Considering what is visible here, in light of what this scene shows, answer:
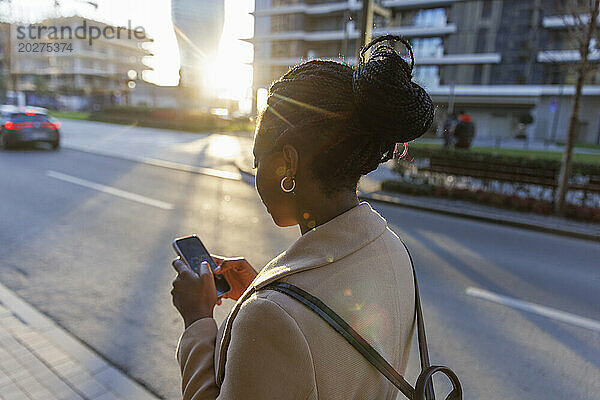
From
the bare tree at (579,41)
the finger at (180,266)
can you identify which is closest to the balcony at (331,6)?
the bare tree at (579,41)

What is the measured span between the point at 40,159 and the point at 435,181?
12132mm

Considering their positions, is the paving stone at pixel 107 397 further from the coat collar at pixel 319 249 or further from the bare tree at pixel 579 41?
the bare tree at pixel 579 41

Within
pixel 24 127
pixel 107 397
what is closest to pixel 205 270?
pixel 107 397

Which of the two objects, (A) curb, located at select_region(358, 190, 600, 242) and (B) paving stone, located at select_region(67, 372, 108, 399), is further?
(A) curb, located at select_region(358, 190, 600, 242)

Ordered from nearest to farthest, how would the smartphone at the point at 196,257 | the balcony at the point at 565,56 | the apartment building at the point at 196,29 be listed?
1. the smartphone at the point at 196,257
2. the balcony at the point at 565,56
3. the apartment building at the point at 196,29

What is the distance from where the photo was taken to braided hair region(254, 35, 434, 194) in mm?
950

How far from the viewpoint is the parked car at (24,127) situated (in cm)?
1499

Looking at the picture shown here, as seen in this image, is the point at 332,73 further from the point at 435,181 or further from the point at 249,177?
the point at 249,177

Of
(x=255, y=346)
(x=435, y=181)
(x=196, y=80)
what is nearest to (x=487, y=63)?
(x=196, y=80)

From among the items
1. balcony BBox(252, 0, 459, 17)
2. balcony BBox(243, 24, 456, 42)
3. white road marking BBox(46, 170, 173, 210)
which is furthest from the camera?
balcony BBox(252, 0, 459, 17)

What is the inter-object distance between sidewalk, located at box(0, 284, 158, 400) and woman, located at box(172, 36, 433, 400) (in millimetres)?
2240

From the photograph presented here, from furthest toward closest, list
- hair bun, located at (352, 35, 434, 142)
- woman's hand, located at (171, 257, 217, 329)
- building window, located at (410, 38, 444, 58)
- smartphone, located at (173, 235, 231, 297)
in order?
building window, located at (410, 38, 444, 58) → smartphone, located at (173, 235, 231, 297) → woman's hand, located at (171, 257, 217, 329) → hair bun, located at (352, 35, 434, 142)

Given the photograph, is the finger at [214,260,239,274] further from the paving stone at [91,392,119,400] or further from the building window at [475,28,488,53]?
the building window at [475,28,488,53]

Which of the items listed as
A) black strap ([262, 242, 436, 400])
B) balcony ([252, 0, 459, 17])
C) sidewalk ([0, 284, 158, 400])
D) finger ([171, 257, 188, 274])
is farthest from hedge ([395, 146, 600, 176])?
balcony ([252, 0, 459, 17])
